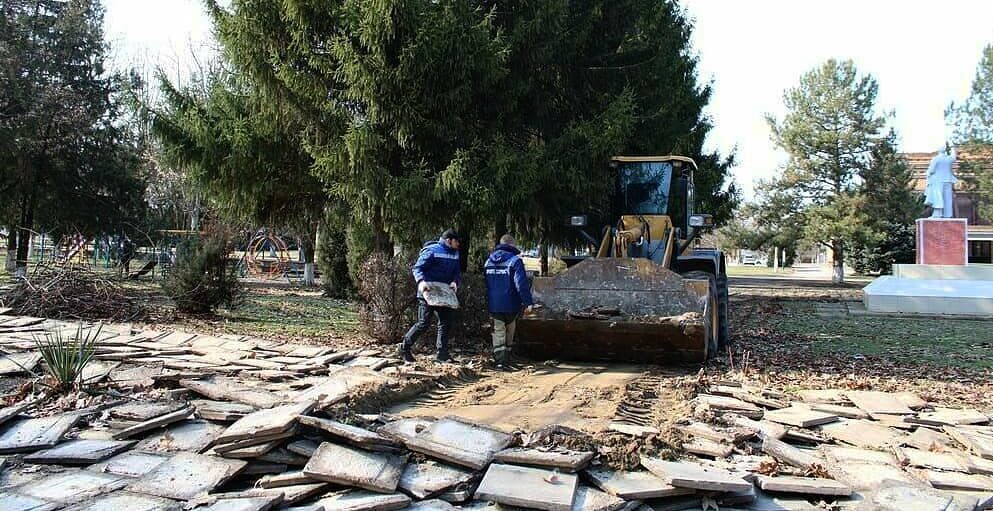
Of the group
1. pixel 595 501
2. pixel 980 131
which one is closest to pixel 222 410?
pixel 595 501

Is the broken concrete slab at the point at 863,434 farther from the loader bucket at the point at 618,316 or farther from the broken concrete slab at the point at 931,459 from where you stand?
the loader bucket at the point at 618,316

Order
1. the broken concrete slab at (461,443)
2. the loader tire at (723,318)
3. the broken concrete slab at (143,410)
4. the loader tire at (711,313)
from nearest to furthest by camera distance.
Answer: the broken concrete slab at (461,443), the broken concrete slab at (143,410), the loader tire at (711,313), the loader tire at (723,318)

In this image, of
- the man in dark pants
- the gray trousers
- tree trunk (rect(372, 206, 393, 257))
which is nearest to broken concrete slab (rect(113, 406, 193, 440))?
the man in dark pants

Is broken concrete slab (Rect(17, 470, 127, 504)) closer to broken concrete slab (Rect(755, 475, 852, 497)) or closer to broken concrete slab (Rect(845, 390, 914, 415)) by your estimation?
broken concrete slab (Rect(755, 475, 852, 497))

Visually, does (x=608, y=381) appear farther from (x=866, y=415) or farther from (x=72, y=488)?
(x=72, y=488)

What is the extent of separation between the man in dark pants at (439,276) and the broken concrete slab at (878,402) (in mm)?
4619

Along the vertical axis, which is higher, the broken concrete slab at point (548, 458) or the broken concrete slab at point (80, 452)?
the broken concrete slab at point (548, 458)

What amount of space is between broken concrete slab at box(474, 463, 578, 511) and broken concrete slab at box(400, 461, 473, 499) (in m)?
0.20

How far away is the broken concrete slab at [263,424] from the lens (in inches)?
195

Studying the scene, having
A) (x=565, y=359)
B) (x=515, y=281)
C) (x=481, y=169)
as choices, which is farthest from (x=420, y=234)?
(x=565, y=359)

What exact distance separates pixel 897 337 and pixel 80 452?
1257cm

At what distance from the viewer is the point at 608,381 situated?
8.02 m

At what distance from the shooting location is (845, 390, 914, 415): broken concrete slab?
255 inches

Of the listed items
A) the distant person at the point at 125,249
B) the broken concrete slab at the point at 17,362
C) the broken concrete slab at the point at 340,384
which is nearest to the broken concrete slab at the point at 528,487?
the broken concrete slab at the point at 340,384
